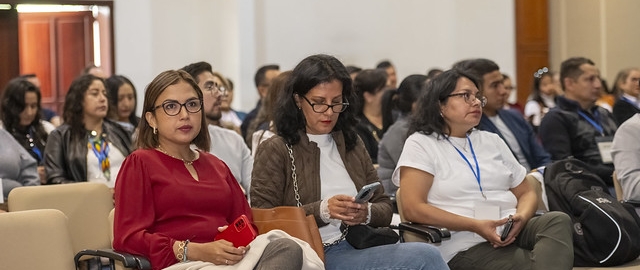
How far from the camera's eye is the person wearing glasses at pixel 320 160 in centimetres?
410

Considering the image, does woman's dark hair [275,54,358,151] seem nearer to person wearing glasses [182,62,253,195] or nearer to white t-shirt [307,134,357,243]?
white t-shirt [307,134,357,243]

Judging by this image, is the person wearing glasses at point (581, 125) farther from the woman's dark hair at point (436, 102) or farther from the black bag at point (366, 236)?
the black bag at point (366, 236)

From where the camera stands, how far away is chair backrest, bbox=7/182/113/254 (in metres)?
4.62

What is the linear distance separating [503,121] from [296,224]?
10.3ft

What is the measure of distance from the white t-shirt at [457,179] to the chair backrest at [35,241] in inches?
60.5

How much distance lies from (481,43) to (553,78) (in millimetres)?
1029

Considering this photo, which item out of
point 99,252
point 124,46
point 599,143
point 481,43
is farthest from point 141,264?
point 481,43

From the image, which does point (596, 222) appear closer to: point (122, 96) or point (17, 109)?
point (122, 96)

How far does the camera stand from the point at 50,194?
4664 mm

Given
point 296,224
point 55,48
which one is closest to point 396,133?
point 296,224

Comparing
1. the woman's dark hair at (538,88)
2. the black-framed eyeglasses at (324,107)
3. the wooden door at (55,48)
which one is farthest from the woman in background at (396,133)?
the wooden door at (55,48)

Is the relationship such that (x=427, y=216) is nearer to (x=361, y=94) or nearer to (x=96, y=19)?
(x=361, y=94)

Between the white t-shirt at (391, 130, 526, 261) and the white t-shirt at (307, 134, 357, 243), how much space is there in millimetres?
360

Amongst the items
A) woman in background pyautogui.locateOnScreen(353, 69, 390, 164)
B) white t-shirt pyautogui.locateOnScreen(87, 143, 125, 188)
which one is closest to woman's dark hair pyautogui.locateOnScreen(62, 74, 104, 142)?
white t-shirt pyautogui.locateOnScreen(87, 143, 125, 188)
